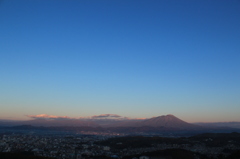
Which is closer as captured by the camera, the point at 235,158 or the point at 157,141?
the point at 235,158

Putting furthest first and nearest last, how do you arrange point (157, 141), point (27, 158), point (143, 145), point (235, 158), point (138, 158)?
point (157, 141)
point (143, 145)
point (138, 158)
point (27, 158)
point (235, 158)

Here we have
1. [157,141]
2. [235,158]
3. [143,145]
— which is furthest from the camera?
[157,141]

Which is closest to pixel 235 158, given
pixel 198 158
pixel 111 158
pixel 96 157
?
pixel 198 158

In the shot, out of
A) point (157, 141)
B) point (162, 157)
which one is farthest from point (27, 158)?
point (157, 141)

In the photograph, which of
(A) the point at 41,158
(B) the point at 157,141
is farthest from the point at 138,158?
(B) the point at 157,141

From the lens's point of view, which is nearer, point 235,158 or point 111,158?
point 235,158

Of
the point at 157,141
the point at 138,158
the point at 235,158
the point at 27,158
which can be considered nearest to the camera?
the point at 235,158

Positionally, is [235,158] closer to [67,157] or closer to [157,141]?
[67,157]

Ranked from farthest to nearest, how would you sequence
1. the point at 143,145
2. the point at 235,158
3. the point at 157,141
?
the point at 157,141
the point at 143,145
the point at 235,158

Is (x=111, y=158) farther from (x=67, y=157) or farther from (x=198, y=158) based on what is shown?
(x=198, y=158)
